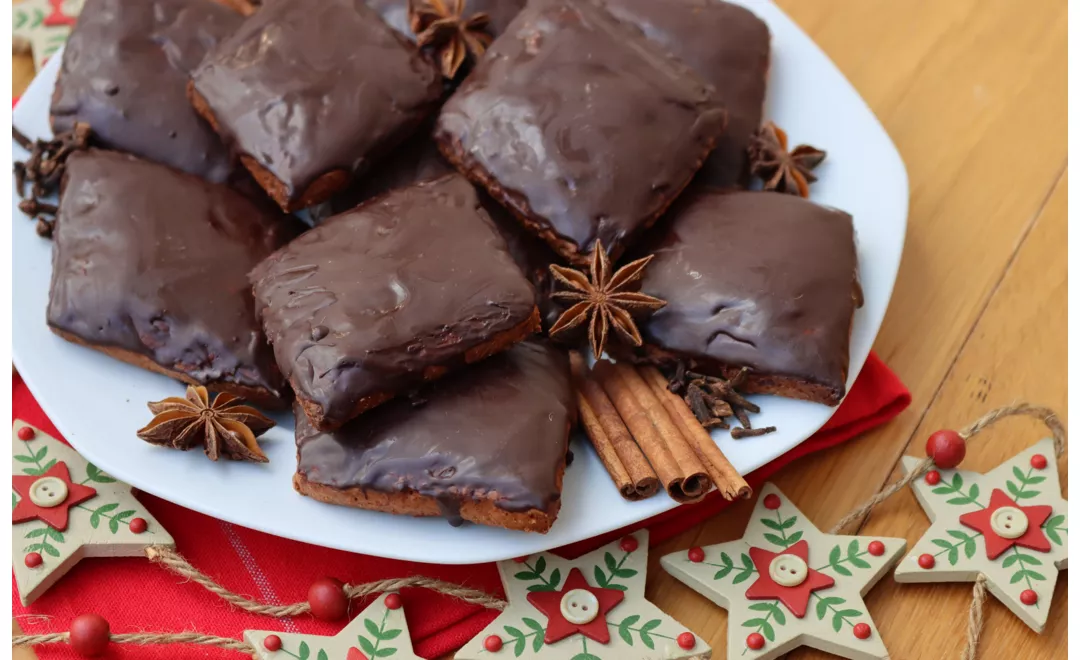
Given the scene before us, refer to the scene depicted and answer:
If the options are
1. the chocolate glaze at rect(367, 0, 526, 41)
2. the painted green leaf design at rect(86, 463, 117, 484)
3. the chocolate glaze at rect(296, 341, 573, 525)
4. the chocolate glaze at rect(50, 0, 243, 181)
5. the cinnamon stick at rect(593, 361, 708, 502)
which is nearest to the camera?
the chocolate glaze at rect(296, 341, 573, 525)

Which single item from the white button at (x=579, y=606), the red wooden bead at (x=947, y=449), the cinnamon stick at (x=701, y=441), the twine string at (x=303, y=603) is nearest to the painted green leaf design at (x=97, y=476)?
the twine string at (x=303, y=603)

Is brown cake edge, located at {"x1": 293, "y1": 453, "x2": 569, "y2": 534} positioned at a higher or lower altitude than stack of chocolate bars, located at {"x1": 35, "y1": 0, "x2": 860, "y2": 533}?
lower

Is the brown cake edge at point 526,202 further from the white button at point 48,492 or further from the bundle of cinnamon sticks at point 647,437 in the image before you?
the white button at point 48,492

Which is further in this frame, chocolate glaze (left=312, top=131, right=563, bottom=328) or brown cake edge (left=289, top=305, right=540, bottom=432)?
chocolate glaze (left=312, top=131, right=563, bottom=328)

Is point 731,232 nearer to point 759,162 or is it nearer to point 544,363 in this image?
point 759,162

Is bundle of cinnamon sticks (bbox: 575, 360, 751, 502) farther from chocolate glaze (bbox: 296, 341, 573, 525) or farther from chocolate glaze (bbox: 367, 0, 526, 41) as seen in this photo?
chocolate glaze (bbox: 367, 0, 526, 41)

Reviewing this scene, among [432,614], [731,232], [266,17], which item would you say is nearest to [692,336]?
[731,232]

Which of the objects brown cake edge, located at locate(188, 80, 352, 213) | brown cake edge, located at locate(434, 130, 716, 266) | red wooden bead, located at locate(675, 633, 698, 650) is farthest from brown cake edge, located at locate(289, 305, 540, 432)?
red wooden bead, located at locate(675, 633, 698, 650)
